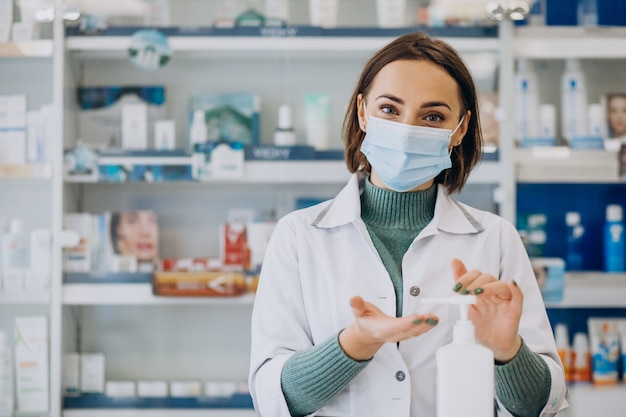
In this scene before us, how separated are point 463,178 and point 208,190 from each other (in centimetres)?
171

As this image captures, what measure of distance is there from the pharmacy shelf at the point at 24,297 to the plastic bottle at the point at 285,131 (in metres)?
0.98

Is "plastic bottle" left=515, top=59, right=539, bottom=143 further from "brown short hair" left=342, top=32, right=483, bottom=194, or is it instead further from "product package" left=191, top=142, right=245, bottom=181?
"brown short hair" left=342, top=32, right=483, bottom=194

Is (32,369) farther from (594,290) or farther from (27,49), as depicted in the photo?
(594,290)

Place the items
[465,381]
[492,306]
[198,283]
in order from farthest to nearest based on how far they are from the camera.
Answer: [198,283] → [492,306] → [465,381]

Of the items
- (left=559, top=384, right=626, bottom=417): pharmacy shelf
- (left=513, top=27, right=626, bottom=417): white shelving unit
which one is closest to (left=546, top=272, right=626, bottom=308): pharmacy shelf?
(left=513, top=27, right=626, bottom=417): white shelving unit

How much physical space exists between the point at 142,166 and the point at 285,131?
0.52 metres

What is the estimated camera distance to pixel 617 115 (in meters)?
3.00

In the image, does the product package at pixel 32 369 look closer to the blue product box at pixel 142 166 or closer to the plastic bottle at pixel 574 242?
the blue product box at pixel 142 166

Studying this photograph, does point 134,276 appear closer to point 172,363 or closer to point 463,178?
point 172,363

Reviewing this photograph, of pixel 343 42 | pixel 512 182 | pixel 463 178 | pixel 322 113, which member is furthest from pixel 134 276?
pixel 463 178

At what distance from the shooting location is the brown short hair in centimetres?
133

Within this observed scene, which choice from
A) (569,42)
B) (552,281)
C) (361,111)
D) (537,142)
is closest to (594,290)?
(552,281)

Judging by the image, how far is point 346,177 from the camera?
2.84 m

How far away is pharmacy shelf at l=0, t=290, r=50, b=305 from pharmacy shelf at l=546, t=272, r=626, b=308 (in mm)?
1760
